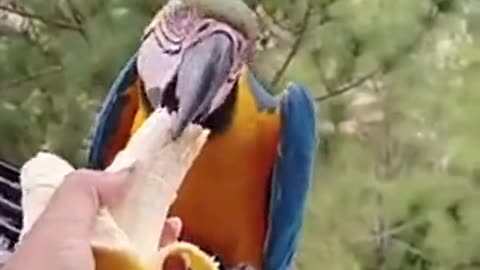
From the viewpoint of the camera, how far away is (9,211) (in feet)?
Result: 3.63

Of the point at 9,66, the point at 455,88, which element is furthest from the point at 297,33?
the point at 9,66

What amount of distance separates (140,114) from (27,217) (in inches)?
7.6

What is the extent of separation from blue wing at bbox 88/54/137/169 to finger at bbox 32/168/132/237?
221mm

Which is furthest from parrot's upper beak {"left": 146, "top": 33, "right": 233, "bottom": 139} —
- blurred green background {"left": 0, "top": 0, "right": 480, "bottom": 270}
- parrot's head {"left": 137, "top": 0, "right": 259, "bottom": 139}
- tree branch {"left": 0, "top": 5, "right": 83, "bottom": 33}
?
tree branch {"left": 0, "top": 5, "right": 83, "bottom": 33}

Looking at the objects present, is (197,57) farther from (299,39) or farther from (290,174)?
(299,39)

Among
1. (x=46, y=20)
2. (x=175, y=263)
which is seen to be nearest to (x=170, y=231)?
(x=175, y=263)

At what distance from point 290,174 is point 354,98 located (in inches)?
28.0

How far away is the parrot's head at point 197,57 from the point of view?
0.91 meters

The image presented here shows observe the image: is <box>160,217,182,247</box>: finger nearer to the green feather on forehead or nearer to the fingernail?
the fingernail

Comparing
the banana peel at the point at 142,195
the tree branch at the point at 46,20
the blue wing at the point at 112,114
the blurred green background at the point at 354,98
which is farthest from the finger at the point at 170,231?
the tree branch at the point at 46,20

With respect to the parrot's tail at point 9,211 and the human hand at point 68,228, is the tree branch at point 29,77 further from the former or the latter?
the human hand at point 68,228

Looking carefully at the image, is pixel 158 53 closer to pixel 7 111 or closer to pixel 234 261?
pixel 234 261

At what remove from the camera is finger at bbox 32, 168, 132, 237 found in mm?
724

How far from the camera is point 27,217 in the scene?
0.83 m
